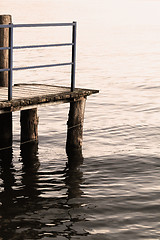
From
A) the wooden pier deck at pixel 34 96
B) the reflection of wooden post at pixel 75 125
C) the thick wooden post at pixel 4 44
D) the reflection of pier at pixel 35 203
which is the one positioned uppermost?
the thick wooden post at pixel 4 44

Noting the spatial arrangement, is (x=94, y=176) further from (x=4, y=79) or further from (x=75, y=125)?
(x=4, y=79)

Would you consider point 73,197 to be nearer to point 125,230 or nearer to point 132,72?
point 125,230

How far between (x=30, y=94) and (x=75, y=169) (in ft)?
5.67

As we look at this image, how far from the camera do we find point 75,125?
45.0 feet

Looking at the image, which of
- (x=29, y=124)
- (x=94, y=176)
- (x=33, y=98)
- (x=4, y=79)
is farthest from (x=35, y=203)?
(x=4, y=79)

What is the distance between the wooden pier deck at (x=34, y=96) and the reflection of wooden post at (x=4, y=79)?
12.8 inches

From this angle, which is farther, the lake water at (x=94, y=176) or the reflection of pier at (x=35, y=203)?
the lake water at (x=94, y=176)

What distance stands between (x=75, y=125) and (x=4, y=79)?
5.64 ft

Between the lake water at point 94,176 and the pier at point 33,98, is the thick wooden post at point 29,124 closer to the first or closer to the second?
the pier at point 33,98

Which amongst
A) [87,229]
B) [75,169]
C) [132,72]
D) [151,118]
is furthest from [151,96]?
[87,229]

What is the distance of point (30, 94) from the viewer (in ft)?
41.3

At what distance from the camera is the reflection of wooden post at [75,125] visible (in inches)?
536

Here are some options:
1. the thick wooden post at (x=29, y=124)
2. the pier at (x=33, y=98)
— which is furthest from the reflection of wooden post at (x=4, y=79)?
the thick wooden post at (x=29, y=124)

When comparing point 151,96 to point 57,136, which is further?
point 151,96
